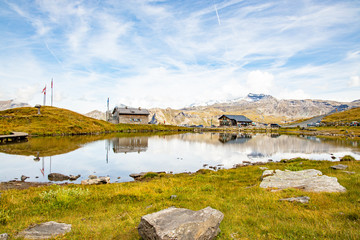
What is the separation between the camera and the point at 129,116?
408ft

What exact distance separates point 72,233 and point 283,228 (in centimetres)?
833

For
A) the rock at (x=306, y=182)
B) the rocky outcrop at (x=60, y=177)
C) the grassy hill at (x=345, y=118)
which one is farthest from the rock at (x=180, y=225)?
the grassy hill at (x=345, y=118)

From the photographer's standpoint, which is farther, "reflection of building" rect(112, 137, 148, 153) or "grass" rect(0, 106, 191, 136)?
"grass" rect(0, 106, 191, 136)

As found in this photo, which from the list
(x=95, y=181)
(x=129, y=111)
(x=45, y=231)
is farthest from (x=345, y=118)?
(x=45, y=231)

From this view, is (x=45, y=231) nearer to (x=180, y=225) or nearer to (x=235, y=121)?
(x=180, y=225)

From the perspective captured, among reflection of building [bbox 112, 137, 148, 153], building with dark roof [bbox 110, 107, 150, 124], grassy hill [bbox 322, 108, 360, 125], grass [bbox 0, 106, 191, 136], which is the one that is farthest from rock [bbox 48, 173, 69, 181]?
grassy hill [bbox 322, 108, 360, 125]

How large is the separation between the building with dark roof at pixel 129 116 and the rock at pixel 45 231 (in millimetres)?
116664

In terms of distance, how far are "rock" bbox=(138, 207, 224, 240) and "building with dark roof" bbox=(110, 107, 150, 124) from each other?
118928 millimetres

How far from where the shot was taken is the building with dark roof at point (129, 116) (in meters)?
122

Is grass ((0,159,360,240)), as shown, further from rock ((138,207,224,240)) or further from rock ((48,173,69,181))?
rock ((48,173,69,181))

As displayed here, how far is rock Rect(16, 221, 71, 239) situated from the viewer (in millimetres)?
7809

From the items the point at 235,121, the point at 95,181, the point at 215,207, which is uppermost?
the point at 235,121

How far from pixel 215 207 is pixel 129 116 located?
11817 cm

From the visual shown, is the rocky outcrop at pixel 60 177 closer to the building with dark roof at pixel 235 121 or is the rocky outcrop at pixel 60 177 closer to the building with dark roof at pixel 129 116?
the building with dark roof at pixel 129 116
